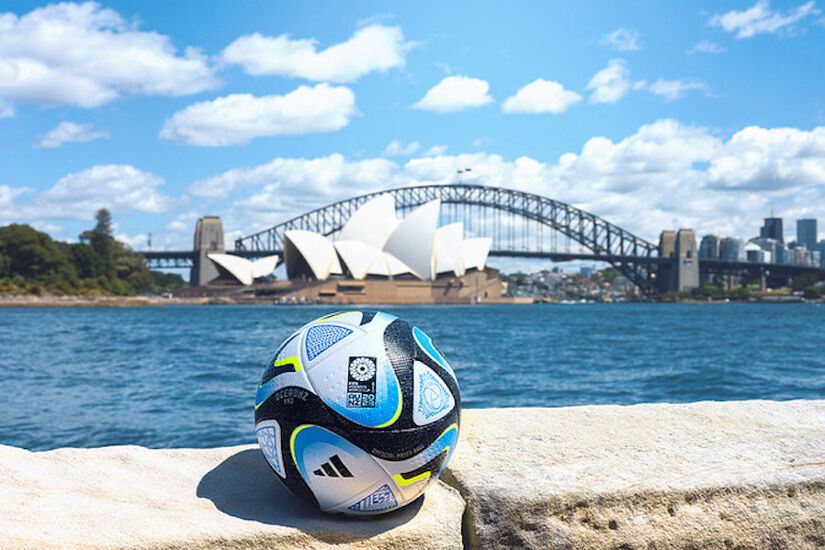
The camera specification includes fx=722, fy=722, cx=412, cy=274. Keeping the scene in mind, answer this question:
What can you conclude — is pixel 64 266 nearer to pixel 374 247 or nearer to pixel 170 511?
pixel 374 247

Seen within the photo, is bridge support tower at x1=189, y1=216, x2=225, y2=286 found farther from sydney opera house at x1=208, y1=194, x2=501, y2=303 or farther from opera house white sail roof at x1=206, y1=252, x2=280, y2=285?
sydney opera house at x1=208, y1=194, x2=501, y2=303

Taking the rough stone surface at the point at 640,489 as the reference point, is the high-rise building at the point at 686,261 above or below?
above

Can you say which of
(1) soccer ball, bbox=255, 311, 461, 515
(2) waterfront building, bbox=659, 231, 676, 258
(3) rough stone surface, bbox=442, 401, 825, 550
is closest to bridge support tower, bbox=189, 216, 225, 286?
(2) waterfront building, bbox=659, 231, 676, 258

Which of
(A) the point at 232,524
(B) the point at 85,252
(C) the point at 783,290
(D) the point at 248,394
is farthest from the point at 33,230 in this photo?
(C) the point at 783,290

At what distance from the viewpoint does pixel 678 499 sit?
2.49m

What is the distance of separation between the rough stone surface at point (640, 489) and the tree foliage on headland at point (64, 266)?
6625 cm

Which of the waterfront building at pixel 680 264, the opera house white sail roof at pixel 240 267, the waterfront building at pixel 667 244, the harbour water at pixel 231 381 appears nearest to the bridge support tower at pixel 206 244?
the opera house white sail roof at pixel 240 267

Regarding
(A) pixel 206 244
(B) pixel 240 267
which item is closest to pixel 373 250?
(B) pixel 240 267

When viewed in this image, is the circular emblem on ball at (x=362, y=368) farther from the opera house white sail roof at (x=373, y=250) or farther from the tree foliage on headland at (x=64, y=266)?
the tree foliage on headland at (x=64, y=266)

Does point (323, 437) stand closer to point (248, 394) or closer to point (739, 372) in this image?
point (248, 394)

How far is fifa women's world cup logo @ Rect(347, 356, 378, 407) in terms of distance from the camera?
7.19 ft

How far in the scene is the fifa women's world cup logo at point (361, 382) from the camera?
2.19 m

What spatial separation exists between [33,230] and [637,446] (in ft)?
239

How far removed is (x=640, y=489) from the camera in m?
2.48
